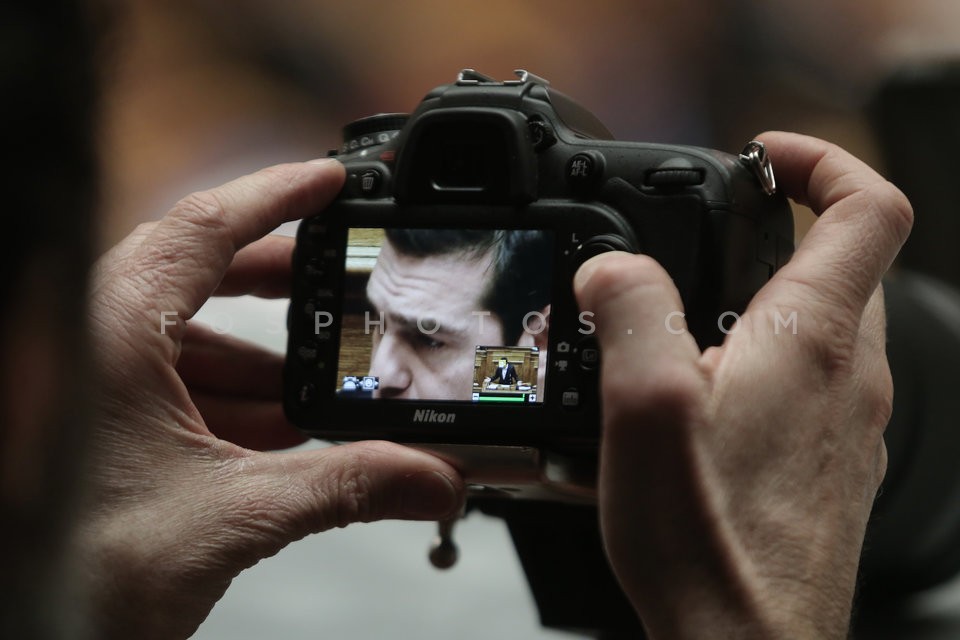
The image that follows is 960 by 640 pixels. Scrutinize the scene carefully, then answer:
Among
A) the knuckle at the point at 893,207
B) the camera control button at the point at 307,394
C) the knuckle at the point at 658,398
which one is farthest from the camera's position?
the camera control button at the point at 307,394

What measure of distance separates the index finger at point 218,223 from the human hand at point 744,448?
23cm

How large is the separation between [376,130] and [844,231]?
0.35m

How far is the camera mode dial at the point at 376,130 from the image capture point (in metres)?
0.75

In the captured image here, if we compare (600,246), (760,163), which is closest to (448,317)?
(600,246)

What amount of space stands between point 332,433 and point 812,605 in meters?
0.33

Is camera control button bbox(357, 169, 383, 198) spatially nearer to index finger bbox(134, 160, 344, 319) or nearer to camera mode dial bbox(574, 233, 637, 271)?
index finger bbox(134, 160, 344, 319)

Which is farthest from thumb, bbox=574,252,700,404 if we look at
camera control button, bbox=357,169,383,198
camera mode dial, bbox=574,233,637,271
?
camera control button, bbox=357,169,383,198

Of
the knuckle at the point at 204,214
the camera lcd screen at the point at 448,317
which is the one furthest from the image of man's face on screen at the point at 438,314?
the knuckle at the point at 204,214

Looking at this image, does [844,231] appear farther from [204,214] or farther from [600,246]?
[204,214]

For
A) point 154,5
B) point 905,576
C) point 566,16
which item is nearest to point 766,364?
point 905,576

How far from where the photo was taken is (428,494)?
0.63 meters

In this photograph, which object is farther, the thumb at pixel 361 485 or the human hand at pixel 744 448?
the thumb at pixel 361 485

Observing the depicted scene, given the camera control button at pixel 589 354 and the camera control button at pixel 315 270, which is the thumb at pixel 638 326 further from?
the camera control button at pixel 315 270

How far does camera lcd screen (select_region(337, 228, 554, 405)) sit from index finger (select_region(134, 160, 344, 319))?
57 mm
